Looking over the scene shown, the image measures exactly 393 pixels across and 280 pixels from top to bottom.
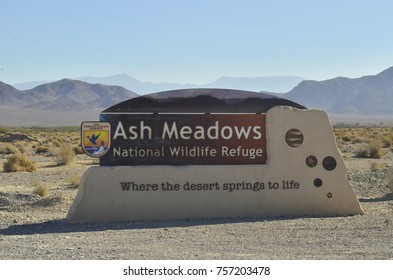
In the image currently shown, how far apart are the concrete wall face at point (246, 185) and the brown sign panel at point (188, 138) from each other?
0.88ft

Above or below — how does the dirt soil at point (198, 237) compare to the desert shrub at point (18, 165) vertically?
above

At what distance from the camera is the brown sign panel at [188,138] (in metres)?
15.4

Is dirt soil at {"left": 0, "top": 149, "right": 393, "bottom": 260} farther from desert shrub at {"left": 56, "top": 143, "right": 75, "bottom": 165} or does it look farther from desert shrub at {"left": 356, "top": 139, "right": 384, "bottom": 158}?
desert shrub at {"left": 356, "top": 139, "right": 384, "bottom": 158}

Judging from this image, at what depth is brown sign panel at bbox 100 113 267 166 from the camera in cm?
1538

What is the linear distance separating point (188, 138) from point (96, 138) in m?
2.03

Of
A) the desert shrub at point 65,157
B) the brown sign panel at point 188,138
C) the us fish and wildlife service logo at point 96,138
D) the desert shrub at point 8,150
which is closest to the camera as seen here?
the us fish and wildlife service logo at point 96,138

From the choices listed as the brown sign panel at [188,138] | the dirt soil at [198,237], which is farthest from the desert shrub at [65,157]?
the brown sign panel at [188,138]

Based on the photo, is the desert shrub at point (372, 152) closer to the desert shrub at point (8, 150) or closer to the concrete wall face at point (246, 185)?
the desert shrub at point (8, 150)

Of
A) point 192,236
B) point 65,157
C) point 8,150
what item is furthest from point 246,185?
point 8,150

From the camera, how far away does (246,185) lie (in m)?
15.3

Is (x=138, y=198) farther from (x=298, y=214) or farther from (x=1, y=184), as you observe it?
(x=1, y=184)

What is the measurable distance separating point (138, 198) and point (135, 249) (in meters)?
3.86

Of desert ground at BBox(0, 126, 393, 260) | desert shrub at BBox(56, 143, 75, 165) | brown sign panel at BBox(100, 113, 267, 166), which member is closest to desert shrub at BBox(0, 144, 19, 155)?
desert shrub at BBox(56, 143, 75, 165)

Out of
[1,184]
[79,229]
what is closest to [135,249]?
[79,229]
